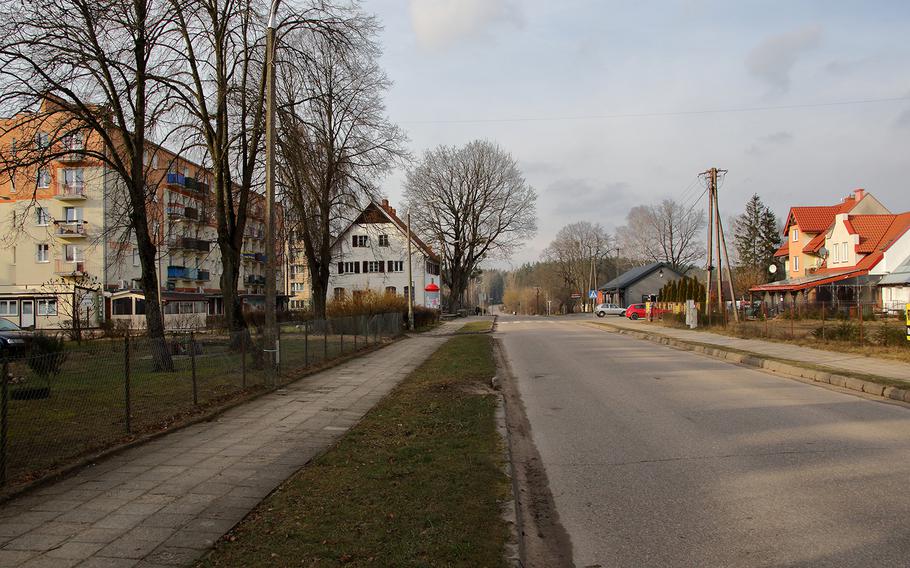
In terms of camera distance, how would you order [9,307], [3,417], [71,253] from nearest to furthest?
[3,417] → [9,307] → [71,253]

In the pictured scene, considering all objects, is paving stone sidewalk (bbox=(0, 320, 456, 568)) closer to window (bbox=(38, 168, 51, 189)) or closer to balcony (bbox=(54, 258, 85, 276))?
window (bbox=(38, 168, 51, 189))

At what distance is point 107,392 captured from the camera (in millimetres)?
A: 9203

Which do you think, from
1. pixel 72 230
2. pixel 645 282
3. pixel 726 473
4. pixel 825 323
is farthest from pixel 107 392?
pixel 645 282

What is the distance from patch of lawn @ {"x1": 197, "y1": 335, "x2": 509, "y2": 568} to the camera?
4.17 metres

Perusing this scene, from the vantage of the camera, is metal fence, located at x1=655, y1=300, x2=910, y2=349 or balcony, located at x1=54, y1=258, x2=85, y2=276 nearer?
metal fence, located at x1=655, y1=300, x2=910, y2=349

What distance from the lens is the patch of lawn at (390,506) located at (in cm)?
417

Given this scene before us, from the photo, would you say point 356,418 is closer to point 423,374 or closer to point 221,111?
point 423,374

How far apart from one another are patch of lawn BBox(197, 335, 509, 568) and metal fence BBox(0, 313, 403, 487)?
2864mm

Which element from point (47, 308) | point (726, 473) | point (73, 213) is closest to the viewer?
point (726, 473)

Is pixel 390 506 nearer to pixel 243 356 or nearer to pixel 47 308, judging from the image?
pixel 243 356

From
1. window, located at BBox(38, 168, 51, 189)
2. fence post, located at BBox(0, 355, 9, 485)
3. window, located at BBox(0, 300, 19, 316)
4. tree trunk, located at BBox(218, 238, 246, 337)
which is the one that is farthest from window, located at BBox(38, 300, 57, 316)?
fence post, located at BBox(0, 355, 9, 485)

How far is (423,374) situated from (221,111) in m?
8.45

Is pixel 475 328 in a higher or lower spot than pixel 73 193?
lower

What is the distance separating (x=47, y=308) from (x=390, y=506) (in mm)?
49389
